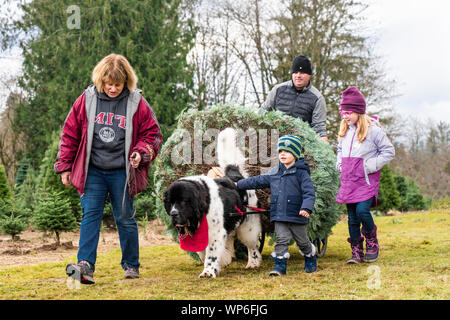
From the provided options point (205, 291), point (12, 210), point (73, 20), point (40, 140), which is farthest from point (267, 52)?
point (205, 291)

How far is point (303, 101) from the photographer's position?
251 inches

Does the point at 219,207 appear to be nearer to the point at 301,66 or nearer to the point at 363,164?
the point at 363,164

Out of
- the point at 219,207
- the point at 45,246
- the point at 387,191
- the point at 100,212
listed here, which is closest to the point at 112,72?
the point at 100,212

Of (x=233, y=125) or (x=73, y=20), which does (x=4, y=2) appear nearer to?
(x=73, y=20)

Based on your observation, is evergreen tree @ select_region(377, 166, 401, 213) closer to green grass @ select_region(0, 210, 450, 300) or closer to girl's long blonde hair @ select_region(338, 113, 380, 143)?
green grass @ select_region(0, 210, 450, 300)

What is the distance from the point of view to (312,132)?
19.1 ft

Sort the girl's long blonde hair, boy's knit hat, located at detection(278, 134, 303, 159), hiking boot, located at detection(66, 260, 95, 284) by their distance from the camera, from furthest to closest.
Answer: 1. the girl's long blonde hair
2. boy's knit hat, located at detection(278, 134, 303, 159)
3. hiking boot, located at detection(66, 260, 95, 284)

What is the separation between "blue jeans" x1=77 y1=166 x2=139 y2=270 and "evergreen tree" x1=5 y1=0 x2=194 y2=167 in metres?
9.09

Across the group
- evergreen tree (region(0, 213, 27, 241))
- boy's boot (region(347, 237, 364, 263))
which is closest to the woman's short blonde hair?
boy's boot (region(347, 237, 364, 263))

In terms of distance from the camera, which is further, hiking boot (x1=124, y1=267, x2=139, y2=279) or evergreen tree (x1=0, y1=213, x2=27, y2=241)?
evergreen tree (x1=0, y1=213, x2=27, y2=241)

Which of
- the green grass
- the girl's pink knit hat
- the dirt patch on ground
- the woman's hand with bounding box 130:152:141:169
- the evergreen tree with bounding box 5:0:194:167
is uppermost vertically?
the evergreen tree with bounding box 5:0:194:167

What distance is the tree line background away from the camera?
1441cm

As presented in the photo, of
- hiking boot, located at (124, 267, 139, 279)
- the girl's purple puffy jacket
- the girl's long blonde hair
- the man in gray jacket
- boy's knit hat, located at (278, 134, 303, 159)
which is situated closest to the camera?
hiking boot, located at (124, 267, 139, 279)

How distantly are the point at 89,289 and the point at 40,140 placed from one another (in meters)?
12.7
